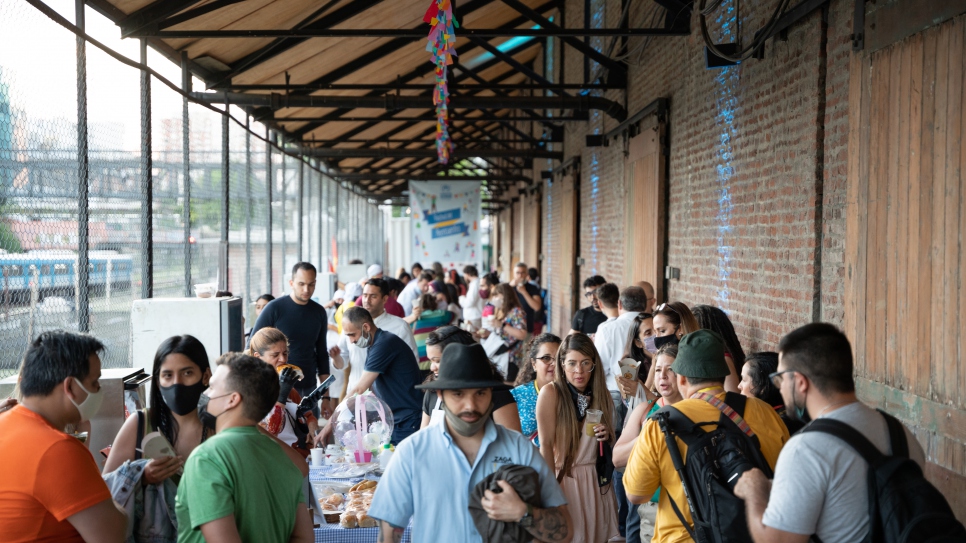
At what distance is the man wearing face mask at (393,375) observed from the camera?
17.6 feet

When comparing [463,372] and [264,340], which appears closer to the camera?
[463,372]

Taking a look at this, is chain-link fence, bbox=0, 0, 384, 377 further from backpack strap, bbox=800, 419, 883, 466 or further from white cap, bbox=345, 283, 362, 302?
backpack strap, bbox=800, 419, 883, 466

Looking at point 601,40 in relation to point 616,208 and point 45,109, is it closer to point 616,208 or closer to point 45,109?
point 616,208

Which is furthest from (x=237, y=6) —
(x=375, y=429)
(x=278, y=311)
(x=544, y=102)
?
(x=544, y=102)

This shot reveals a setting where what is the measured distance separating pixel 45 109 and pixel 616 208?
7.86 meters

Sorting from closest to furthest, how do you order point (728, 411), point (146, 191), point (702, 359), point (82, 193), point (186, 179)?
point (728, 411) < point (702, 359) < point (82, 193) < point (146, 191) < point (186, 179)

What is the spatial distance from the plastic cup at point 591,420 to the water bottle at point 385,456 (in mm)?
1238

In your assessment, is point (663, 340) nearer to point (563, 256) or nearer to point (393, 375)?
point (393, 375)

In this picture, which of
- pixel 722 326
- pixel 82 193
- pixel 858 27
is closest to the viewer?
pixel 858 27

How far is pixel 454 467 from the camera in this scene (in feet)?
8.51

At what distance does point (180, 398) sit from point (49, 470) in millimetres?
804

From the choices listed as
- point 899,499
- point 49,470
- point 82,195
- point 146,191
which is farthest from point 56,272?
point 899,499

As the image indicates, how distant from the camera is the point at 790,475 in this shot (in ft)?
7.80

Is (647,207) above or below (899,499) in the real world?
above
